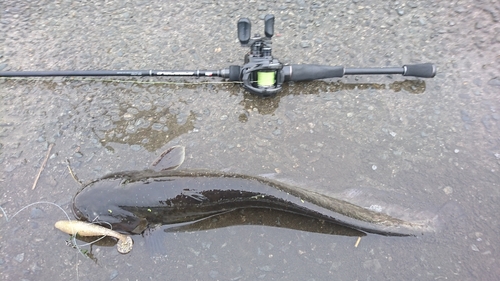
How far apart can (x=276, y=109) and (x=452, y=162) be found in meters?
1.43

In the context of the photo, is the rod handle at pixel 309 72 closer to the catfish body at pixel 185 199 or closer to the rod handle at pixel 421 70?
the rod handle at pixel 421 70

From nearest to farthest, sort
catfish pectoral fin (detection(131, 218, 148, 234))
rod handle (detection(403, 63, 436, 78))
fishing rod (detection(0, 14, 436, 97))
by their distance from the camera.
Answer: catfish pectoral fin (detection(131, 218, 148, 234)) → fishing rod (detection(0, 14, 436, 97)) → rod handle (detection(403, 63, 436, 78))

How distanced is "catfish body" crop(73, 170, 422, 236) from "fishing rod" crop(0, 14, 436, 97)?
0.77 m

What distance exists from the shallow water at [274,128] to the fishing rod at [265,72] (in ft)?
0.64

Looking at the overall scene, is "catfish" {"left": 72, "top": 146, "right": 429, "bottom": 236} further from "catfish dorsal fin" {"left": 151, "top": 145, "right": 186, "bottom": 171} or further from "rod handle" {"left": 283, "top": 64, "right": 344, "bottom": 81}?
"rod handle" {"left": 283, "top": 64, "right": 344, "bottom": 81}

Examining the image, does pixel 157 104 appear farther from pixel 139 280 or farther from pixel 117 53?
pixel 139 280

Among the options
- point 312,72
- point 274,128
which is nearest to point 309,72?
point 312,72

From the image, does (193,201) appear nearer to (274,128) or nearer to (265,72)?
(274,128)

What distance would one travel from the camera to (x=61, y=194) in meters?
2.75

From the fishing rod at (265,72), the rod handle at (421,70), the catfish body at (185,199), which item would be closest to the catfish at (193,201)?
the catfish body at (185,199)

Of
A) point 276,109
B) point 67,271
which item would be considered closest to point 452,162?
point 276,109

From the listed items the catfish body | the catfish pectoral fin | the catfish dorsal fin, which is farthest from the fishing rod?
the catfish pectoral fin

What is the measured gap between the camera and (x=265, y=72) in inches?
110

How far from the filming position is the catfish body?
256 centimetres
